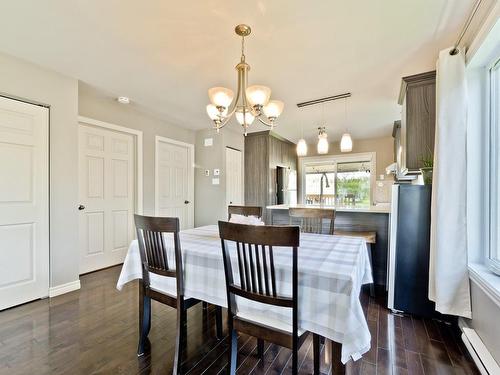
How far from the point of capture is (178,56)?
2.35m

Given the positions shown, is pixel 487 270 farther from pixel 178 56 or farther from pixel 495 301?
pixel 178 56


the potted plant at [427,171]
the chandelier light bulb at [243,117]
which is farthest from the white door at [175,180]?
the potted plant at [427,171]

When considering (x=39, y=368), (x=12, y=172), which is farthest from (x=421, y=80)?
(x=12, y=172)

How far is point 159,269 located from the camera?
1.60 meters

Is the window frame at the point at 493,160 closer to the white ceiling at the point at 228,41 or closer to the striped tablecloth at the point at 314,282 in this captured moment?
the white ceiling at the point at 228,41

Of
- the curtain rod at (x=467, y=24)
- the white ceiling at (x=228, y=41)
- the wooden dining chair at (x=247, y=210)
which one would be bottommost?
the wooden dining chair at (x=247, y=210)

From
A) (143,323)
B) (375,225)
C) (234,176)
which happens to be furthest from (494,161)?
(234,176)

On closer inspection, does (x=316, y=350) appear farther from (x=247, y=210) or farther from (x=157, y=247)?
(x=247, y=210)

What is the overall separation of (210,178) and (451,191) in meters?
3.82

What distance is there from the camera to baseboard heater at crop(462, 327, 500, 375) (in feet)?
4.68

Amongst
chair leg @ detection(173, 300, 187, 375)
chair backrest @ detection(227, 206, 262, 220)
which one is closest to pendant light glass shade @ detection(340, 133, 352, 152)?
chair backrest @ detection(227, 206, 262, 220)

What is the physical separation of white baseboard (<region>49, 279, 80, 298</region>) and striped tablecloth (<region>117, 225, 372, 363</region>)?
145 cm

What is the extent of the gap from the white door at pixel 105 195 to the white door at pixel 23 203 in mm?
665

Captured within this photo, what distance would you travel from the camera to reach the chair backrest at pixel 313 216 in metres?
2.24
